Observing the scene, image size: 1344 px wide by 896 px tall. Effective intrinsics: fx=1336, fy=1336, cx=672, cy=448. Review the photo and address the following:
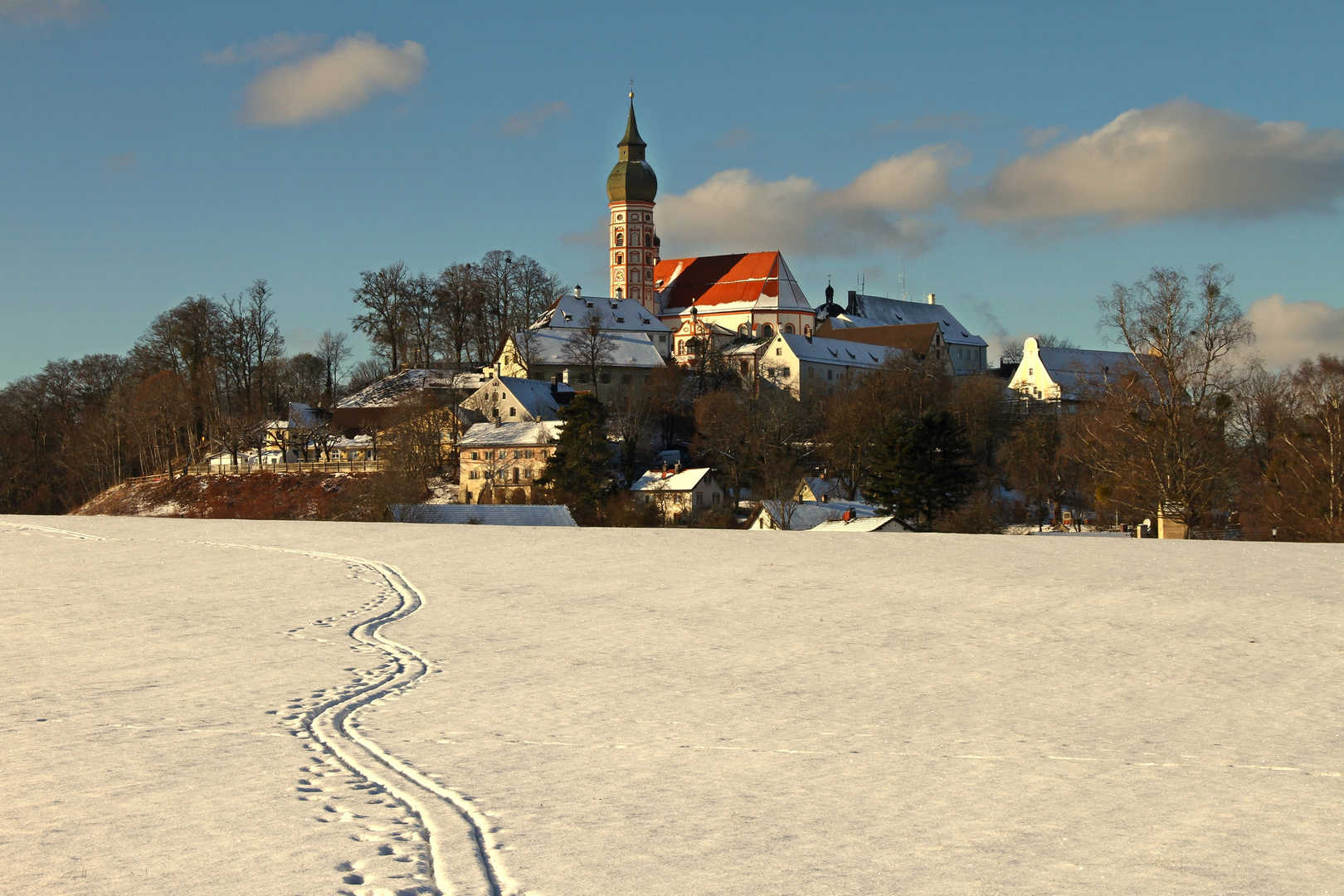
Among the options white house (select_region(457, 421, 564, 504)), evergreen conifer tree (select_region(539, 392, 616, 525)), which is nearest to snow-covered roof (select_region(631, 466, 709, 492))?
evergreen conifer tree (select_region(539, 392, 616, 525))

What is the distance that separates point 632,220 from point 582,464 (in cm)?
7165

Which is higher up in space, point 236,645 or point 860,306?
point 860,306

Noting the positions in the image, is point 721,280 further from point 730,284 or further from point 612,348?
point 612,348

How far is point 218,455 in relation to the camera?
3164 inches

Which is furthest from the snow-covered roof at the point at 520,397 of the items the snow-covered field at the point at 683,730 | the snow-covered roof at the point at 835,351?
the snow-covered field at the point at 683,730

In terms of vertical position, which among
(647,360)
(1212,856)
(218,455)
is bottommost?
(1212,856)

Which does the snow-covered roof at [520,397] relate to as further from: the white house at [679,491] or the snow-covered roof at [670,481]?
the white house at [679,491]

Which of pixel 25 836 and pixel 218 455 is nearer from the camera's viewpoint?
pixel 25 836

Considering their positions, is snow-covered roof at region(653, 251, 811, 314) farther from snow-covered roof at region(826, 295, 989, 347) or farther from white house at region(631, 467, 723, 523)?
white house at region(631, 467, 723, 523)

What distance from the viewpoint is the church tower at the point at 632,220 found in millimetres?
133000

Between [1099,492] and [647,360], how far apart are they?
6863 cm

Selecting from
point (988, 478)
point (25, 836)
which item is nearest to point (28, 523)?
point (25, 836)

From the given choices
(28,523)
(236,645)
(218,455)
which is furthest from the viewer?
(218,455)

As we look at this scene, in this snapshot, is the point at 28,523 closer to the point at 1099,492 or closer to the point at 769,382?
the point at 1099,492
